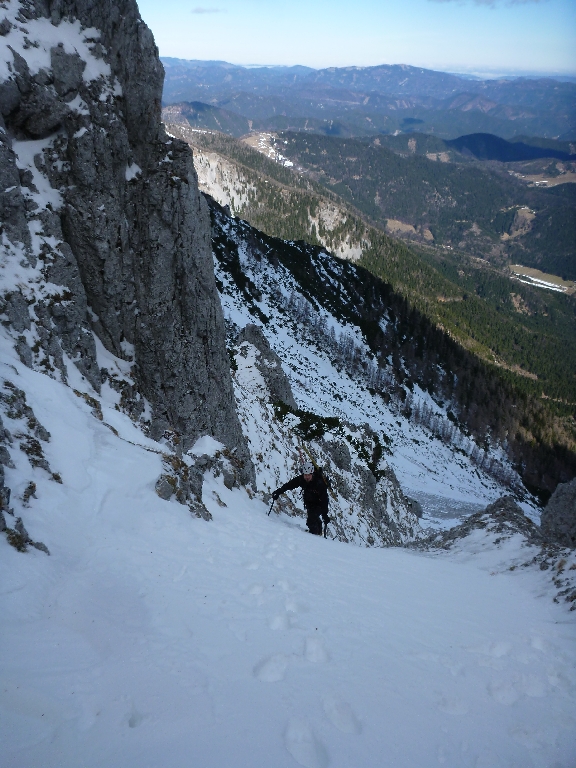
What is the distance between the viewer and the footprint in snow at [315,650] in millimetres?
5020

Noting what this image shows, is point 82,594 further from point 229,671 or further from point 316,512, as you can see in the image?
point 316,512

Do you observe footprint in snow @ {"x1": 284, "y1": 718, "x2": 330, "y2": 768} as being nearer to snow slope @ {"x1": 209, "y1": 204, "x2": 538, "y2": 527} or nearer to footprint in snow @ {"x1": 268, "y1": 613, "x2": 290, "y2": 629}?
footprint in snow @ {"x1": 268, "y1": 613, "x2": 290, "y2": 629}

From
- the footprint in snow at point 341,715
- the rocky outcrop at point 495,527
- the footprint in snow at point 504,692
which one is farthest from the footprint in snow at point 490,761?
the rocky outcrop at point 495,527

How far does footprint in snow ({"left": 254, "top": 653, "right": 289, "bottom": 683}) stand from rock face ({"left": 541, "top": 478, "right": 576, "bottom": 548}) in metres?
14.2

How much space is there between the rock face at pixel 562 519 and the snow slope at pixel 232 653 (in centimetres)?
910

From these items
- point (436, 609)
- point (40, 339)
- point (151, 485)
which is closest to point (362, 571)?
point (436, 609)

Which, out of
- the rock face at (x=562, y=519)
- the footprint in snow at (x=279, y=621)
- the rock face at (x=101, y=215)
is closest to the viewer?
the footprint in snow at (x=279, y=621)

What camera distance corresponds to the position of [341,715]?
4082 millimetres

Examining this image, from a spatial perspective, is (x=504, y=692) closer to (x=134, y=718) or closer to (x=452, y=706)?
(x=452, y=706)

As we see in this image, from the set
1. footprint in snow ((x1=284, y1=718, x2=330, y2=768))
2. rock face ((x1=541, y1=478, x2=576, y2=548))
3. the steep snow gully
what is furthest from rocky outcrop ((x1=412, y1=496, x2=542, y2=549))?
footprint in snow ((x1=284, y1=718, x2=330, y2=768))

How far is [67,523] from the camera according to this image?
263 inches

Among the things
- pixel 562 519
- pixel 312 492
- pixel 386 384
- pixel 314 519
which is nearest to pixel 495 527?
pixel 562 519

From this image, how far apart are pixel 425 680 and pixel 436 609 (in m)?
2.80

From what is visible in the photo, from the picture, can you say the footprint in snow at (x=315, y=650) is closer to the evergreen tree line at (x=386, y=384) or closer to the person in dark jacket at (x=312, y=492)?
the person in dark jacket at (x=312, y=492)
